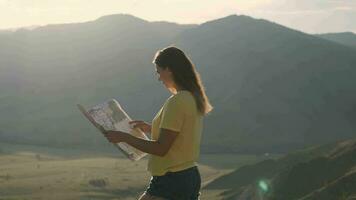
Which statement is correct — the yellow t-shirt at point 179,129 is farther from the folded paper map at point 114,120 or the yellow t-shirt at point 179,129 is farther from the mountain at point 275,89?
the mountain at point 275,89

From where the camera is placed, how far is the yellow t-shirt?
21.5 ft

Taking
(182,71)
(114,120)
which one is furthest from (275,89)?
(182,71)

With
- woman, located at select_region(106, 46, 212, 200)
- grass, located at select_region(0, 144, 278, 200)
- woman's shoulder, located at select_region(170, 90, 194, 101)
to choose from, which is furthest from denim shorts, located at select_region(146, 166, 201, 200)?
grass, located at select_region(0, 144, 278, 200)

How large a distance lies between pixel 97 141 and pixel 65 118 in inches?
1096

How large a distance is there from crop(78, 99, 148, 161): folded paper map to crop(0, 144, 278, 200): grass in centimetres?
3947

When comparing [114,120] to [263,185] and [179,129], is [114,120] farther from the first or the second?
[263,185]

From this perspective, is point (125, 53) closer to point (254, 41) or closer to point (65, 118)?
point (254, 41)

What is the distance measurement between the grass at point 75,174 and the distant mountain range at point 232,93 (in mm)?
21494

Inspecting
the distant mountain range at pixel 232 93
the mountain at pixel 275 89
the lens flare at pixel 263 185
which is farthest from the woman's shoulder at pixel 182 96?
the mountain at pixel 275 89

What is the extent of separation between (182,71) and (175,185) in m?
1.18

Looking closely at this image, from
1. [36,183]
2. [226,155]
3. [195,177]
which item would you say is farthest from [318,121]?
[195,177]

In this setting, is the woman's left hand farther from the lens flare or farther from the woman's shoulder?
the lens flare

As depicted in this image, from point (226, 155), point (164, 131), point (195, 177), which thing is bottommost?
point (226, 155)

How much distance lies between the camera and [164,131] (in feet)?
21.4
